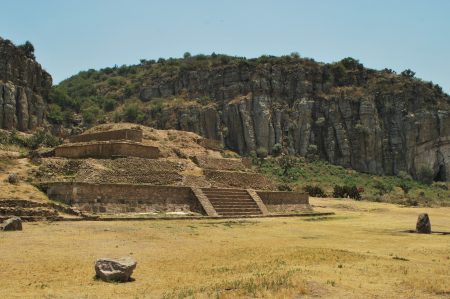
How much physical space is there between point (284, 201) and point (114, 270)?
22310 millimetres

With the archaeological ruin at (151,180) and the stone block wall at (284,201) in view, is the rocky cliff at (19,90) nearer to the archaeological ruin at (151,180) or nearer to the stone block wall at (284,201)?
the archaeological ruin at (151,180)

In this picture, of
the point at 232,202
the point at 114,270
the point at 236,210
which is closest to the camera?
the point at 114,270

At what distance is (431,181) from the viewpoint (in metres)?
77.0

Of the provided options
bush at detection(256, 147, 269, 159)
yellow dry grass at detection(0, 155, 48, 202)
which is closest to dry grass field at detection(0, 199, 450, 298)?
yellow dry grass at detection(0, 155, 48, 202)

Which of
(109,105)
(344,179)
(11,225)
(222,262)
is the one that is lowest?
(222,262)

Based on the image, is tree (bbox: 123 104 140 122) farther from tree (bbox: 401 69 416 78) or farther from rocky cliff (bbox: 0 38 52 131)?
tree (bbox: 401 69 416 78)

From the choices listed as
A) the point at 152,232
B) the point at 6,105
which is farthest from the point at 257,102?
the point at 152,232

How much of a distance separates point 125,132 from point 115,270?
72.4ft

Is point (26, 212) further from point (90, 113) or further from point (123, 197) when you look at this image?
point (90, 113)

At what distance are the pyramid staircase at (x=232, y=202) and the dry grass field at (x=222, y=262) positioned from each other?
6674 millimetres

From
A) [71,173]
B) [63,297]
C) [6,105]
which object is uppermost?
[6,105]

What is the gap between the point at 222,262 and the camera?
39.5ft

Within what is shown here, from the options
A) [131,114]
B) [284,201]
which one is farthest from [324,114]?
[284,201]

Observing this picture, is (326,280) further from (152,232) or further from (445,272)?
(152,232)
